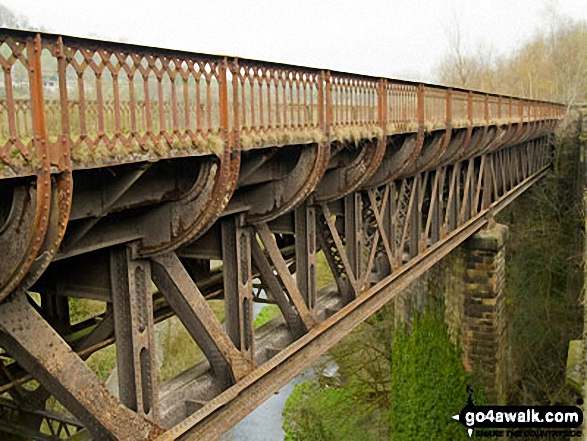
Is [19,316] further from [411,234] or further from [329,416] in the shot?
[329,416]

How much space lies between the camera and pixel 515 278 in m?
21.8

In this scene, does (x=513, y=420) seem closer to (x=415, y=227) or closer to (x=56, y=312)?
(x=415, y=227)

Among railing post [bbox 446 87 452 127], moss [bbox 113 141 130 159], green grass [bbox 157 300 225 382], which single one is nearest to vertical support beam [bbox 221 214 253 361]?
moss [bbox 113 141 130 159]

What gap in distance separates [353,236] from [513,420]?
9.44m

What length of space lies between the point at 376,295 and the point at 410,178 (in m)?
2.78

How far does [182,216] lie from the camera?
16.3 ft

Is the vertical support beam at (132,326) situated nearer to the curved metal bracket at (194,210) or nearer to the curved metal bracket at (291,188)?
the curved metal bracket at (194,210)

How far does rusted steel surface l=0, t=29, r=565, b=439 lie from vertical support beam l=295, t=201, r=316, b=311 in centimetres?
2

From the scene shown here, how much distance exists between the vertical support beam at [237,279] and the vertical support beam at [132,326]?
1149 millimetres

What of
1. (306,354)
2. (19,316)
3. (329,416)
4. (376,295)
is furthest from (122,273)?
(329,416)

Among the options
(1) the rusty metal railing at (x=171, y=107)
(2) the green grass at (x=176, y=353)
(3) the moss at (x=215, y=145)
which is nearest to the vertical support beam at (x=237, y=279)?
(1) the rusty metal railing at (x=171, y=107)

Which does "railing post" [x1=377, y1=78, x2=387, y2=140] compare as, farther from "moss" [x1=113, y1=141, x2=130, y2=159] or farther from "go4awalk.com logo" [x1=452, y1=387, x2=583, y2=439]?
"go4awalk.com logo" [x1=452, y1=387, x2=583, y2=439]

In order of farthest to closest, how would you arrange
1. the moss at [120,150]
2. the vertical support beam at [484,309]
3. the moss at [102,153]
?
the vertical support beam at [484,309] < the moss at [120,150] < the moss at [102,153]

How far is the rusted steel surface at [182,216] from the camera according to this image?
142 inches
